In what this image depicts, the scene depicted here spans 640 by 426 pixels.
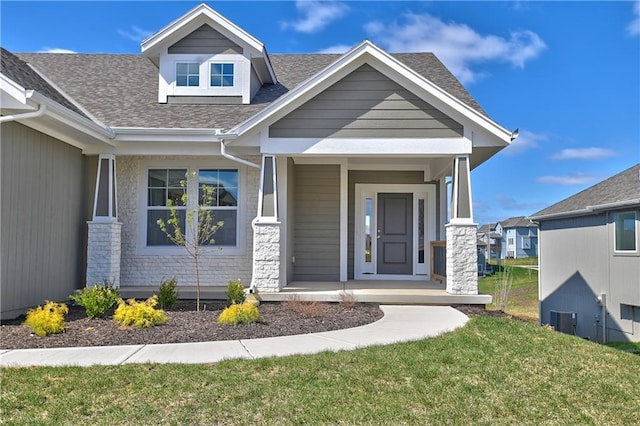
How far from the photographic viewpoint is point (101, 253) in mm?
9453

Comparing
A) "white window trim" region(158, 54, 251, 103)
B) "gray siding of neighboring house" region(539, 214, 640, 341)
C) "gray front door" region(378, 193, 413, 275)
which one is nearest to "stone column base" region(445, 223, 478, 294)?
"gray front door" region(378, 193, 413, 275)

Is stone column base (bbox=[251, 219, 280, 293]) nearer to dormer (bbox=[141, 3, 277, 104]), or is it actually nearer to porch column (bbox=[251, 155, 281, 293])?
porch column (bbox=[251, 155, 281, 293])

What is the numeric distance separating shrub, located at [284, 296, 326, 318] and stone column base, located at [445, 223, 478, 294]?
252 cm

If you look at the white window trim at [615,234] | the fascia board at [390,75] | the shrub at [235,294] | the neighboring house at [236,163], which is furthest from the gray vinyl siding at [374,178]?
the white window trim at [615,234]

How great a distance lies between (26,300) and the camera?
7.91 meters

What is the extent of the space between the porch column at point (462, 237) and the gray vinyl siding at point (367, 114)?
81 cm

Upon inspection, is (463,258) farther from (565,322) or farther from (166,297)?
(565,322)

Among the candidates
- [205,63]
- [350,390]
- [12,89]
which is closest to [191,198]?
[205,63]

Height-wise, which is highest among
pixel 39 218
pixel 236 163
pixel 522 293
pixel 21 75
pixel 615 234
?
pixel 21 75

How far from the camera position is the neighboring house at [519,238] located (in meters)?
51.4

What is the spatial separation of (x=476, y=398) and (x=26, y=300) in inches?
283

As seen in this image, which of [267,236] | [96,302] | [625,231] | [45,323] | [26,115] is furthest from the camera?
[625,231]

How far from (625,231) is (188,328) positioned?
14101 mm

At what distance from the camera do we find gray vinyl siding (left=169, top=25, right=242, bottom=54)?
11438 mm
